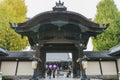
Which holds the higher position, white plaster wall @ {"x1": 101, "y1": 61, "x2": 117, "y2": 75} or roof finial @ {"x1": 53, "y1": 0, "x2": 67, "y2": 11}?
roof finial @ {"x1": 53, "y1": 0, "x2": 67, "y2": 11}

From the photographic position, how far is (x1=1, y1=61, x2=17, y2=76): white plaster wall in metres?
20.3

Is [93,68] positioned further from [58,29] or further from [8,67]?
[8,67]

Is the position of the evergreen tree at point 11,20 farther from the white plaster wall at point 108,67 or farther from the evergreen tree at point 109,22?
the white plaster wall at point 108,67

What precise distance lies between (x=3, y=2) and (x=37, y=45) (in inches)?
638

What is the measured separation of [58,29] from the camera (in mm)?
19000

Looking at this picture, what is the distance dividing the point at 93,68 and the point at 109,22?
46.6 ft

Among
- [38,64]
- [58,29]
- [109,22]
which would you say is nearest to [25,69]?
[38,64]

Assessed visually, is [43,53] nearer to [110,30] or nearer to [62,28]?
[62,28]

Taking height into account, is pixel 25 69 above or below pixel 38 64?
below

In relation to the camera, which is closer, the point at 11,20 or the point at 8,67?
the point at 8,67

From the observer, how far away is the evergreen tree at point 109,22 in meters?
32.2

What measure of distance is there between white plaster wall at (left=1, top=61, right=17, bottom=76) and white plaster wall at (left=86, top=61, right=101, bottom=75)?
21.7ft

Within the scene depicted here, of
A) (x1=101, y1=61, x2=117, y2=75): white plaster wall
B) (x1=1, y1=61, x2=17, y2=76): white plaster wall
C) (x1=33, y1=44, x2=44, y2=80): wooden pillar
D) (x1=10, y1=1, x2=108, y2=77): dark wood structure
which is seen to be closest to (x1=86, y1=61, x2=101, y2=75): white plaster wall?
(x1=101, y1=61, x2=117, y2=75): white plaster wall

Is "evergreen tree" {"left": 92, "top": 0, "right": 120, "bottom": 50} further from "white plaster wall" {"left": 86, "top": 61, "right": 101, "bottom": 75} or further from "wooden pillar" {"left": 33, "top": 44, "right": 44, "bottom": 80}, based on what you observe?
"wooden pillar" {"left": 33, "top": 44, "right": 44, "bottom": 80}
